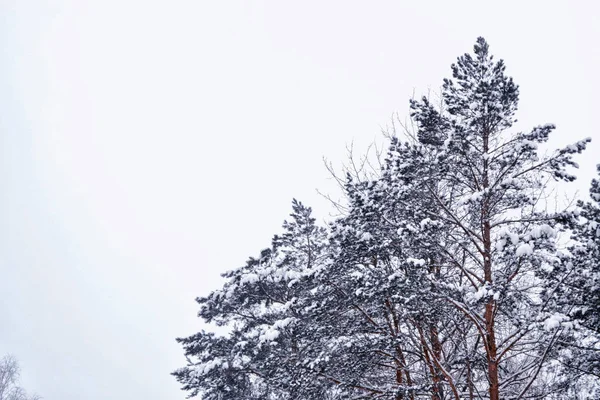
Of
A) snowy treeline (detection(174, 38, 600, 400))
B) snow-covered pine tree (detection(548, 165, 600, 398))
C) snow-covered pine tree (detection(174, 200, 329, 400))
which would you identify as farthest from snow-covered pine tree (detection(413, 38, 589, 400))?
snow-covered pine tree (detection(174, 200, 329, 400))

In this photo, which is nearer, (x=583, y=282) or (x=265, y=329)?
(x=583, y=282)

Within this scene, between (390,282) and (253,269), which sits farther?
(253,269)

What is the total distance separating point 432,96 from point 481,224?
6253 mm

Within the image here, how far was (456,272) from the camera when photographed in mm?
9594

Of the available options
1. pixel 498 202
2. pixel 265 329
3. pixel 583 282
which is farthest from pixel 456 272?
pixel 265 329

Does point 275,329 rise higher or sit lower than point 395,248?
lower

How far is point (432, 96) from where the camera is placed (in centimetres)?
1284

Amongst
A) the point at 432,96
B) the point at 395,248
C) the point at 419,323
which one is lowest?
the point at 419,323

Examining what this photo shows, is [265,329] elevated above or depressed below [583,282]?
above

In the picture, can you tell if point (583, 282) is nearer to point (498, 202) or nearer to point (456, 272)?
point (498, 202)

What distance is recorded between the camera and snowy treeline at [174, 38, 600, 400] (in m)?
7.11

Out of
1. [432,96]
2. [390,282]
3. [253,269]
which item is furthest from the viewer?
[432,96]

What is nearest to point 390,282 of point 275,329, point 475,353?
point 475,353

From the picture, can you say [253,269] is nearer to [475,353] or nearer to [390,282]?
[390,282]
